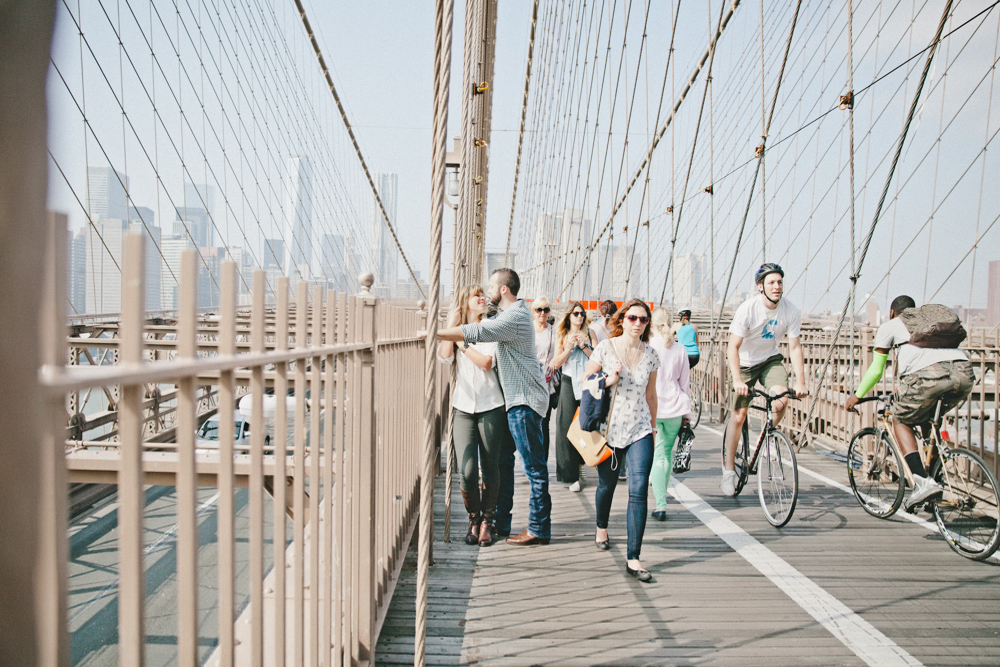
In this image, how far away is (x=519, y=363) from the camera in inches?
135

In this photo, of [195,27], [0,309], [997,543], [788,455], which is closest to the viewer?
[0,309]

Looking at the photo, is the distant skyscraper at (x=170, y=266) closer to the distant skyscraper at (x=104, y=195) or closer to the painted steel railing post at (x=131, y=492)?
the distant skyscraper at (x=104, y=195)

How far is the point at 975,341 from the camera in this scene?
455 inches

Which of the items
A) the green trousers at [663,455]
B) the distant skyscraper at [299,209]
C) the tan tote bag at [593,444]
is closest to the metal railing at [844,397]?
the green trousers at [663,455]

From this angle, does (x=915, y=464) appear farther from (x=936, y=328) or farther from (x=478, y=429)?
(x=478, y=429)

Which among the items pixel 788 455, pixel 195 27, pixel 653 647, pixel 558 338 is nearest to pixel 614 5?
pixel 195 27

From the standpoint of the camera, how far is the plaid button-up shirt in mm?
3352

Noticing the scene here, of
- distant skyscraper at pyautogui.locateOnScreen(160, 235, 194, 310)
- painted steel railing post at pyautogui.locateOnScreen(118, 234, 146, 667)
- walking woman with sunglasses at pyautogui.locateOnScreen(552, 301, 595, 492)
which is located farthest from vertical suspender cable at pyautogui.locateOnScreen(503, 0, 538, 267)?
painted steel railing post at pyautogui.locateOnScreen(118, 234, 146, 667)

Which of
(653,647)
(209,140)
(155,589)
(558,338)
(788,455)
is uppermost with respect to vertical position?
(209,140)

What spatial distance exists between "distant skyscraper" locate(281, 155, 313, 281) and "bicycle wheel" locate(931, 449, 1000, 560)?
56.7 ft

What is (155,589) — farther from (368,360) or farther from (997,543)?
(997,543)

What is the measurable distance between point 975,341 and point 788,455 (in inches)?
390

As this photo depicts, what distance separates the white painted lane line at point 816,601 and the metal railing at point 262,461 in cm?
158

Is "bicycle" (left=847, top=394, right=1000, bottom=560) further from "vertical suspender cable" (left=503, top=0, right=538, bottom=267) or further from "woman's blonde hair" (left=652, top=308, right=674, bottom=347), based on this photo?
"vertical suspender cable" (left=503, top=0, right=538, bottom=267)
